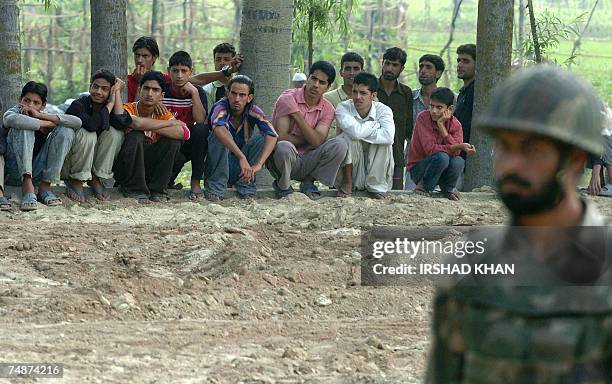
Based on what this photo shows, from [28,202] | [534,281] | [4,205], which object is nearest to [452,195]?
[28,202]

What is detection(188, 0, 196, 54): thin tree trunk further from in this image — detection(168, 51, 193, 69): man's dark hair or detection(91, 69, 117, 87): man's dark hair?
detection(91, 69, 117, 87): man's dark hair

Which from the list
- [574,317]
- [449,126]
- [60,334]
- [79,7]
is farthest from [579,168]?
[79,7]

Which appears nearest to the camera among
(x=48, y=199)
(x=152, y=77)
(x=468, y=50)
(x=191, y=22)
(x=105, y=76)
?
(x=48, y=199)

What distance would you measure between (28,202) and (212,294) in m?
2.49

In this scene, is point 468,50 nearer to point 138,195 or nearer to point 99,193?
point 138,195

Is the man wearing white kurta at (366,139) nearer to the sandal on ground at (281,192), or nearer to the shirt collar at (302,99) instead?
the shirt collar at (302,99)

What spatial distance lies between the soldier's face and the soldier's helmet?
0.04 metres

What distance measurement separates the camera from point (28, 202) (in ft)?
27.0

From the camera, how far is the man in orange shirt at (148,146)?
8648mm

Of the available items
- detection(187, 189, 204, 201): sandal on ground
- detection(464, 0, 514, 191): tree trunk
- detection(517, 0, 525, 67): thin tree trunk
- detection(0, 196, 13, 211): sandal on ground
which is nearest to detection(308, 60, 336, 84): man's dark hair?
detection(187, 189, 204, 201): sandal on ground

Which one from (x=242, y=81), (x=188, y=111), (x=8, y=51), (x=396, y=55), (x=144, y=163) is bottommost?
(x=144, y=163)

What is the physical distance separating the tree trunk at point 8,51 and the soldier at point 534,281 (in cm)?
759

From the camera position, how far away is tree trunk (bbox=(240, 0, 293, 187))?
970 cm

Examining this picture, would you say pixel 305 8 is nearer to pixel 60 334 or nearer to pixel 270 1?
pixel 270 1
